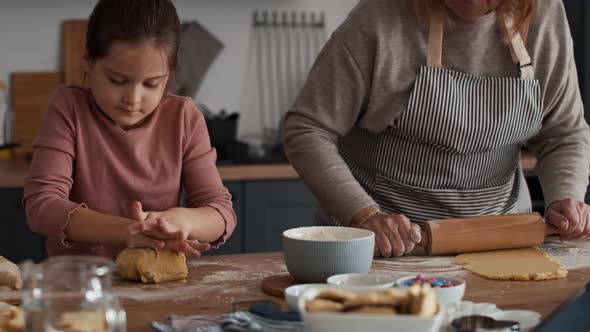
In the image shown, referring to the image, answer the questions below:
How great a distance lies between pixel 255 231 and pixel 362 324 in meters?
2.31

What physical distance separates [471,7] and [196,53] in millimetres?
1980

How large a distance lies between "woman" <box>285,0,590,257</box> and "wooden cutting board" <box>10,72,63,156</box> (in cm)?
185

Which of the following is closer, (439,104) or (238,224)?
(439,104)

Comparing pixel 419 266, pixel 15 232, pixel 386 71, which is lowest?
pixel 15 232

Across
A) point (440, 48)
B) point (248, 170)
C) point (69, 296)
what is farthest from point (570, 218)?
point (248, 170)

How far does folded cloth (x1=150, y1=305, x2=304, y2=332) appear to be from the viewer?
1.04m

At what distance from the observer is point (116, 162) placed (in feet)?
5.11

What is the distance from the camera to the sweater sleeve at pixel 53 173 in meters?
1.44

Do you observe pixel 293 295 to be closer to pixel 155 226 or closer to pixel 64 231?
pixel 155 226

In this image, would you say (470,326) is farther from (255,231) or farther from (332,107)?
(255,231)

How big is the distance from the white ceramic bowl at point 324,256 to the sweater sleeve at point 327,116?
16.5 inches

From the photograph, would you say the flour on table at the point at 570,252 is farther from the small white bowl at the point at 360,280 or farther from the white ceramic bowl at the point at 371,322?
the white ceramic bowl at the point at 371,322

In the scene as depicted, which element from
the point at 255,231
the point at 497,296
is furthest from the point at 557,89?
the point at 255,231

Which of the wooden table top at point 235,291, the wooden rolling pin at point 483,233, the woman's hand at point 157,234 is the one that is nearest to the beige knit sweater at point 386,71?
the wooden rolling pin at point 483,233
